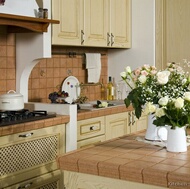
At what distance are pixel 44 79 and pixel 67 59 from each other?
41cm

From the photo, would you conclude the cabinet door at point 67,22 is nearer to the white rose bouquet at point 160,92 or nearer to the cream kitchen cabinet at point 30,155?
the cream kitchen cabinet at point 30,155

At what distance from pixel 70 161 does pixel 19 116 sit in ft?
4.05

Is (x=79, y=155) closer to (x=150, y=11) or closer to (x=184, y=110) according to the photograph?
(x=184, y=110)

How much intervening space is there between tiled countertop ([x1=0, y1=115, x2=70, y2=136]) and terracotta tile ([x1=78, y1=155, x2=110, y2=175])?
104 cm

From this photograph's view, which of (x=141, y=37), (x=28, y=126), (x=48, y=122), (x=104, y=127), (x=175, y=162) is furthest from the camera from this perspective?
(x=141, y=37)

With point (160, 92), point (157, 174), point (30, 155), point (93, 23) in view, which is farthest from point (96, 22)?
point (157, 174)

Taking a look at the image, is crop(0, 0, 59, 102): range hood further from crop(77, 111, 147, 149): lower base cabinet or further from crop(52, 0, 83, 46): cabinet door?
crop(77, 111, 147, 149): lower base cabinet

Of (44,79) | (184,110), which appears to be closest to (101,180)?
(184,110)

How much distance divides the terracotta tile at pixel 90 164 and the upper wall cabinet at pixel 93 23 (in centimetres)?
201

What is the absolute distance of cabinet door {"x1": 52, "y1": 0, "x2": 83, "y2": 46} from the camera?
372 centimetres

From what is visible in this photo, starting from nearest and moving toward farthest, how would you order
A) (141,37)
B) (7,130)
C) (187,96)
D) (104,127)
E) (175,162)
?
(175,162)
(187,96)
(7,130)
(104,127)
(141,37)

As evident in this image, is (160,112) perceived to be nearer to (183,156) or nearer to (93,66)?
(183,156)

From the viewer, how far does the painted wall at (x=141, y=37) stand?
15.5 ft

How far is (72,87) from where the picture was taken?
14.5 ft
